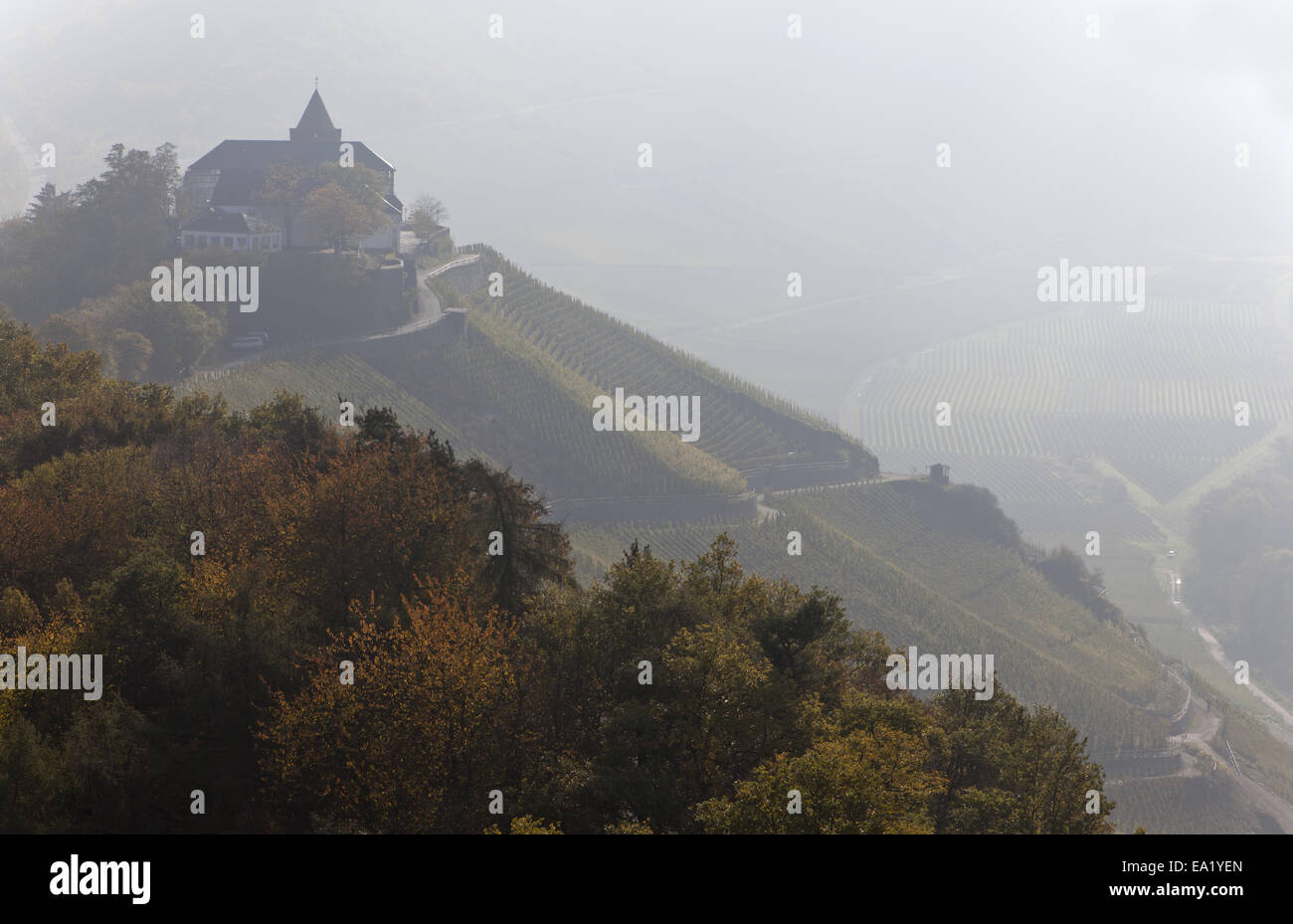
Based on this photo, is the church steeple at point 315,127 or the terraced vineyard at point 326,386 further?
the church steeple at point 315,127

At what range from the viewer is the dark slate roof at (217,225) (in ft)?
268

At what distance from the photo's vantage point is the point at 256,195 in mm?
86875

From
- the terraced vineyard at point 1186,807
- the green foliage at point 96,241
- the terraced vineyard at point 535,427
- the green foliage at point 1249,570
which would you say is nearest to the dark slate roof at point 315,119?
the green foliage at point 96,241

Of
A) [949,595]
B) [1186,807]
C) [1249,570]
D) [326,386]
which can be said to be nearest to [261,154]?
[326,386]

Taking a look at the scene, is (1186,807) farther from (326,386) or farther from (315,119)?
(315,119)

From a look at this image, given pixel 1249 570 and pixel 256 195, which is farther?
pixel 1249 570

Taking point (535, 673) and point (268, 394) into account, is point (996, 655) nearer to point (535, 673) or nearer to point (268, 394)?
point (268, 394)

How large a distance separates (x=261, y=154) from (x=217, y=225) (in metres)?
13.3

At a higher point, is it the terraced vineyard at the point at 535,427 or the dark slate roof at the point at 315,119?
the dark slate roof at the point at 315,119

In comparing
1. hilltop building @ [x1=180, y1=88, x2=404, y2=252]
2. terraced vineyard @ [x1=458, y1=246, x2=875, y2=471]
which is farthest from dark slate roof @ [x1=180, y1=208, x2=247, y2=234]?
terraced vineyard @ [x1=458, y1=246, x2=875, y2=471]

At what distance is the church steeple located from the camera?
96.1 metres

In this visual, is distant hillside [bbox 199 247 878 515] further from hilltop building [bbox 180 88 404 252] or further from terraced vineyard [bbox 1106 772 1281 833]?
terraced vineyard [bbox 1106 772 1281 833]

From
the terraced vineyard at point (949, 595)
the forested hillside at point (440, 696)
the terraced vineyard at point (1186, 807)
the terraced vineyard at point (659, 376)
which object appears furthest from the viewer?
the terraced vineyard at point (659, 376)

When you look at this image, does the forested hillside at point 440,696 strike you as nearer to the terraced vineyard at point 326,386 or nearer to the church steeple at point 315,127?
the terraced vineyard at point 326,386
